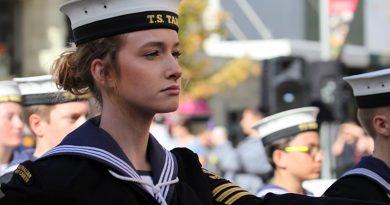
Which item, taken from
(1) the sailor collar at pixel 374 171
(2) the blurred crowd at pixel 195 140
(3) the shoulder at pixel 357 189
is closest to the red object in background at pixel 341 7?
(2) the blurred crowd at pixel 195 140

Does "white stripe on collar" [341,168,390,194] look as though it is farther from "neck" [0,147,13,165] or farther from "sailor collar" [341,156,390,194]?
"neck" [0,147,13,165]

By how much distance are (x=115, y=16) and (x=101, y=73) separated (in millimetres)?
184

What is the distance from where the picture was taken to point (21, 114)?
619 cm

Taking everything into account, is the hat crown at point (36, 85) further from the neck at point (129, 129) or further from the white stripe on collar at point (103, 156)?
the white stripe on collar at point (103, 156)

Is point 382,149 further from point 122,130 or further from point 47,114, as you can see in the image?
point 47,114

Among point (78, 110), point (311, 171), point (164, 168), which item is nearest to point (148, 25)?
point (164, 168)

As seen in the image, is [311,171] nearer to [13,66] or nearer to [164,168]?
[164,168]

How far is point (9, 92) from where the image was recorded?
640 cm

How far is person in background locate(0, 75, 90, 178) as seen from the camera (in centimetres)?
526

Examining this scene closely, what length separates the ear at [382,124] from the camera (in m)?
4.16

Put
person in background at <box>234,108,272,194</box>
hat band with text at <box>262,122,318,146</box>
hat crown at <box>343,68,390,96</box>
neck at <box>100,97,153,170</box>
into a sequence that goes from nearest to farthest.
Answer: neck at <box>100,97,153,170</box>, hat crown at <box>343,68,390,96</box>, hat band with text at <box>262,122,318,146</box>, person in background at <box>234,108,272,194</box>

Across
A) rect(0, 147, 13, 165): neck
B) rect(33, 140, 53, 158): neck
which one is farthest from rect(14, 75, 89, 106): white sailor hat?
rect(0, 147, 13, 165): neck

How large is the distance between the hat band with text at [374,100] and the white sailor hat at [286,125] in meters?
1.89

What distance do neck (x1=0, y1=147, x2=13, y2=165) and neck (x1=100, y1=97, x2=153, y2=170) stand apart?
3601 millimetres
